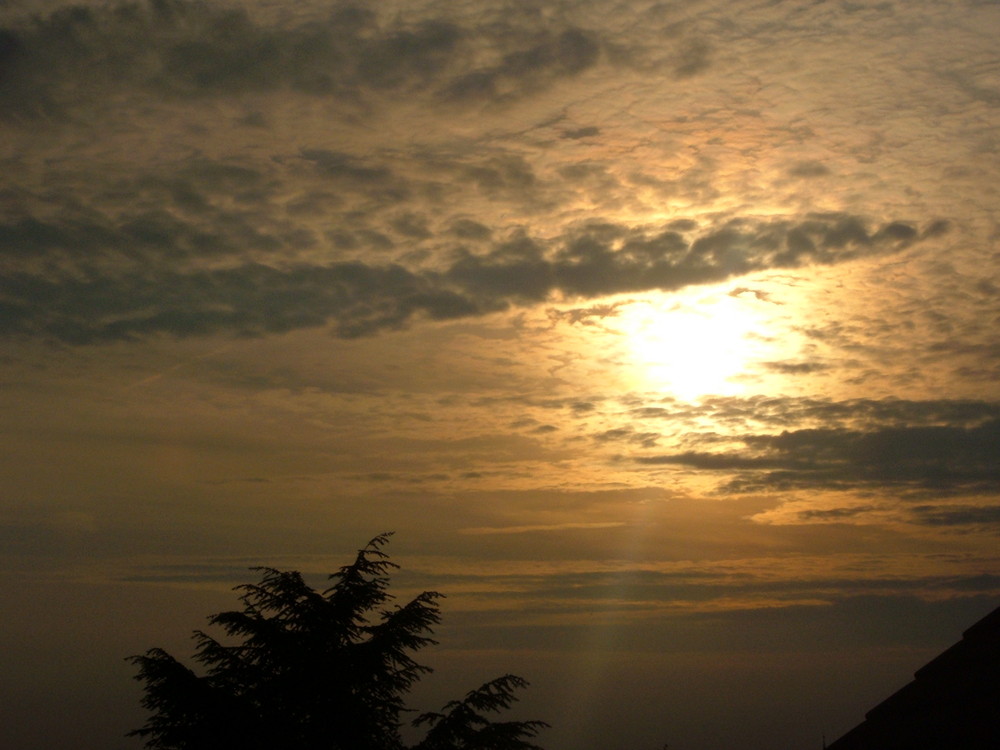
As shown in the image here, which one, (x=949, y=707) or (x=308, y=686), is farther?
(x=308, y=686)

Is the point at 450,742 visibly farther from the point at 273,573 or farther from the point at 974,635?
the point at 974,635

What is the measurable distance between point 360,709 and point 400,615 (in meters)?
2.49

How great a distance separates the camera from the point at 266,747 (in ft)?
66.3

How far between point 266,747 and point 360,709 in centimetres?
224

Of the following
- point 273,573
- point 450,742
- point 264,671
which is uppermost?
point 273,573

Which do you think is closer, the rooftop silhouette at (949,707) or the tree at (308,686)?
the rooftop silhouette at (949,707)

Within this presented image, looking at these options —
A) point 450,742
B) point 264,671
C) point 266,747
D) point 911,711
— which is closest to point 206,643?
point 264,671

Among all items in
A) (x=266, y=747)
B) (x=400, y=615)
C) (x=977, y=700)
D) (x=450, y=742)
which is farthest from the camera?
(x=400, y=615)

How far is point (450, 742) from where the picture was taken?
21547 millimetres

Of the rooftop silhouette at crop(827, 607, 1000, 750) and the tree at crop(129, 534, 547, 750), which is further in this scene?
the tree at crop(129, 534, 547, 750)

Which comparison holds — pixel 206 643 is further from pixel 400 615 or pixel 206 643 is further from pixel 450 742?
pixel 450 742

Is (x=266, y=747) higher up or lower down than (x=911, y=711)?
lower down

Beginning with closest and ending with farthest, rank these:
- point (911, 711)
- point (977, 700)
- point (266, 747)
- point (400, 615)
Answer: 1. point (977, 700)
2. point (911, 711)
3. point (266, 747)
4. point (400, 615)

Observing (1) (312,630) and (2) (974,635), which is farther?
(1) (312,630)
